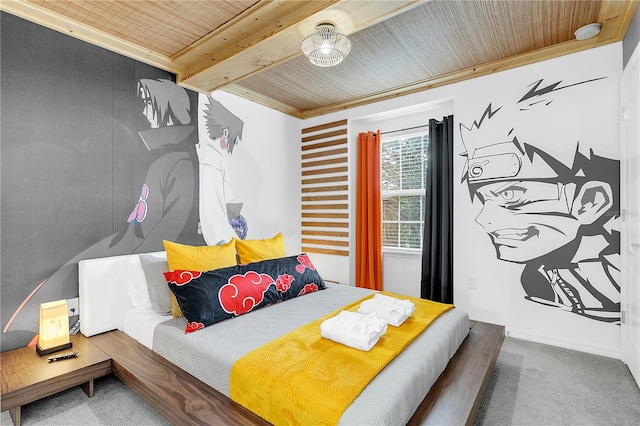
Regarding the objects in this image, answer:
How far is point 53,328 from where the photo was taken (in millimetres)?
2096

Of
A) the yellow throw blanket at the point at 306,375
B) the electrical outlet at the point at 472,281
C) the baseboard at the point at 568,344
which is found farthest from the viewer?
the electrical outlet at the point at 472,281

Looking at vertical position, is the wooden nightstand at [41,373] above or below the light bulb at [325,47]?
below

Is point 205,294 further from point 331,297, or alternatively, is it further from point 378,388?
point 378,388

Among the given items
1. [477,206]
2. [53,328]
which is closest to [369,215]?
[477,206]

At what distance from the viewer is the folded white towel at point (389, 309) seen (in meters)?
2.01

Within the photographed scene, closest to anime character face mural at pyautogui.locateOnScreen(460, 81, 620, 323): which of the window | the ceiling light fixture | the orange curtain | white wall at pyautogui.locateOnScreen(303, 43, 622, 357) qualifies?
white wall at pyautogui.locateOnScreen(303, 43, 622, 357)

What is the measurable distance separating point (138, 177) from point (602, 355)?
13.5 feet

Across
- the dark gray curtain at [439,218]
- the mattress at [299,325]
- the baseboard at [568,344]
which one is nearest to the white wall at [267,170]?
the mattress at [299,325]

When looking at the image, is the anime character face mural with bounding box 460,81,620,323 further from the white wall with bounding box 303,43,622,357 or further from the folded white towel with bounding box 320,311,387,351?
the folded white towel with bounding box 320,311,387,351

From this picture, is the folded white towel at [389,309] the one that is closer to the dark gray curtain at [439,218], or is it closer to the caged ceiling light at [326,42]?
the dark gray curtain at [439,218]

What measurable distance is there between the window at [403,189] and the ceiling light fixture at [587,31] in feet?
5.25

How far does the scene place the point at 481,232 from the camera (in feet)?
10.4

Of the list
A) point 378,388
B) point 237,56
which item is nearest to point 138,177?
point 237,56

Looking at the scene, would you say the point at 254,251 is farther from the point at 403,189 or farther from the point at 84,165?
the point at 403,189
